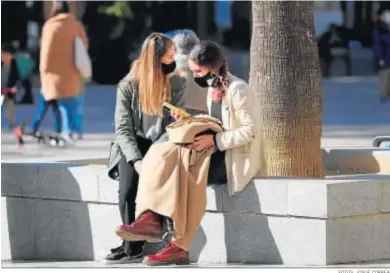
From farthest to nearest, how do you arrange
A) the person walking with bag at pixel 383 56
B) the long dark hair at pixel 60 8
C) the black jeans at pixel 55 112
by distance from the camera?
1. the person walking with bag at pixel 383 56
2. the black jeans at pixel 55 112
3. the long dark hair at pixel 60 8

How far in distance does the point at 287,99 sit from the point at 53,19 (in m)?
7.19

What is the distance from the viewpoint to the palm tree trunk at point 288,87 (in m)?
8.80

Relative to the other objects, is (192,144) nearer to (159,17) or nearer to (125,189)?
(125,189)

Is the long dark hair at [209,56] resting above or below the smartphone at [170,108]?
above

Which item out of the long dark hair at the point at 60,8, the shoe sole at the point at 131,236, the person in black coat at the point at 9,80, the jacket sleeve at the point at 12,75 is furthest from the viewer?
the jacket sleeve at the point at 12,75

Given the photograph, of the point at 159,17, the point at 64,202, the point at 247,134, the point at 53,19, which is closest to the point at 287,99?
the point at 247,134

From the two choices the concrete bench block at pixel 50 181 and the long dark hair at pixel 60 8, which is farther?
the long dark hair at pixel 60 8

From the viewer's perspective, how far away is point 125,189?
815cm

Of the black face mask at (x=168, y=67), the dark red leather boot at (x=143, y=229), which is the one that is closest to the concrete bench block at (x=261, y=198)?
the dark red leather boot at (x=143, y=229)

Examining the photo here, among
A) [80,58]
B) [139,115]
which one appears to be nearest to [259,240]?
[139,115]

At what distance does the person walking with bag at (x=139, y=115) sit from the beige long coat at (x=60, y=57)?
725cm

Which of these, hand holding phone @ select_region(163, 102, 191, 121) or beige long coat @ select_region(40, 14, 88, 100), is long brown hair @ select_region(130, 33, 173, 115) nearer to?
hand holding phone @ select_region(163, 102, 191, 121)

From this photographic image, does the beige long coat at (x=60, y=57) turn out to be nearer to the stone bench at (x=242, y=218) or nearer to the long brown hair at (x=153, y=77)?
the stone bench at (x=242, y=218)

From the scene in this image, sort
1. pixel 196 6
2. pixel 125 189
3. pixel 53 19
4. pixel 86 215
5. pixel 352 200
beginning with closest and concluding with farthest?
pixel 352 200, pixel 125 189, pixel 86 215, pixel 53 19, pixel 196 6
